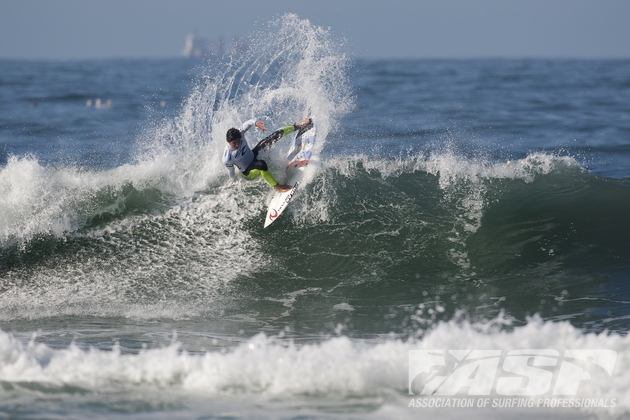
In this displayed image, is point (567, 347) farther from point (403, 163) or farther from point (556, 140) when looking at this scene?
point (556, 140)

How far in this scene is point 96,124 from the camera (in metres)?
18.7

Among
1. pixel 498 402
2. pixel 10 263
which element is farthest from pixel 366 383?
pixel 10 263

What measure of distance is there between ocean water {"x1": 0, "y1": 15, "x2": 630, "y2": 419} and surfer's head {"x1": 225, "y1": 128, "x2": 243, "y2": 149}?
1.24 metres

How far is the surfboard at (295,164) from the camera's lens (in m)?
9.57

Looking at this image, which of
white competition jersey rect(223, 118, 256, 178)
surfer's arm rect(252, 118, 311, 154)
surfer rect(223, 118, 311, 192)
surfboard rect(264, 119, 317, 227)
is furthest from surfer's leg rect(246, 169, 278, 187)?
surfer's arm rect(252, 118, 311, 154)

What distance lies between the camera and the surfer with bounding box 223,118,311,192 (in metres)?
8.95

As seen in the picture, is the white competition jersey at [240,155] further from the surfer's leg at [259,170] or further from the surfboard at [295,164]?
the surfboard at [295,164]

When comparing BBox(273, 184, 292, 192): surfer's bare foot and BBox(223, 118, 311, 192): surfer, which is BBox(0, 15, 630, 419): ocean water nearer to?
BBox(273, 184, 292, 192): surfer's bare foot

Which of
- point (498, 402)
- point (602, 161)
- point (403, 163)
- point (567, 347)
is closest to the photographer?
point (498, 402)

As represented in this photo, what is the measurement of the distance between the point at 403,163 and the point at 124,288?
546 centimetres

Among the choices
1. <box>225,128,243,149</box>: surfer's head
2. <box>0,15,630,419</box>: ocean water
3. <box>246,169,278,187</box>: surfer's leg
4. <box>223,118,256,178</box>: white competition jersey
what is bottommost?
<box>0,15,630,419</box>: ocean water

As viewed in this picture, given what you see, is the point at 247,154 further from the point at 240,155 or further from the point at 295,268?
the point at 295,268

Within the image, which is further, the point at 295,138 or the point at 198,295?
the point at 295,138

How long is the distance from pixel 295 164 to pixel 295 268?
191cm
